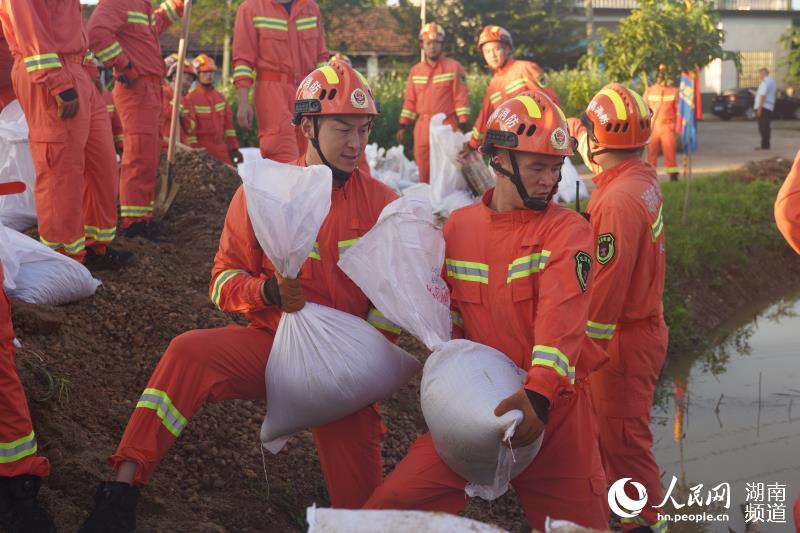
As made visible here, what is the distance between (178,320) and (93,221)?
117 cm

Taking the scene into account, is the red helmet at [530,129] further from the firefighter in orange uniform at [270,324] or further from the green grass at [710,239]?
the green grass at [710,239]

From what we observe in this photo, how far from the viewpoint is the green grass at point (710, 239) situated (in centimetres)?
914

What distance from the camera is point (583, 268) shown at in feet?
10.7

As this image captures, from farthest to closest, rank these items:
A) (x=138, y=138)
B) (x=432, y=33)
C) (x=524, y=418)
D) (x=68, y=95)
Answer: (x=432, y=33) < (x=138, y=138) < (x=68, y=95) < (x=524, y=418)

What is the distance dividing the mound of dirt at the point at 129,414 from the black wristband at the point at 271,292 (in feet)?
3.31

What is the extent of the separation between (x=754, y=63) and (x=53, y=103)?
39177mm

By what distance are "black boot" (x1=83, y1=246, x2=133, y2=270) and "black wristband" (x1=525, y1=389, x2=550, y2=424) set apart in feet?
14.2

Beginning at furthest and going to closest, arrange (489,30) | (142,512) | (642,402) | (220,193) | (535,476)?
(489,30), (220,193), (642,402), (142,512), (535,476)

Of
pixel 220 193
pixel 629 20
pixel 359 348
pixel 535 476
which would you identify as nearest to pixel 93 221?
pixel 220 193

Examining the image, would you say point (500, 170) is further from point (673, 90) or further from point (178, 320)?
point (673, 90)

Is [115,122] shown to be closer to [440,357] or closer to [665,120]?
[665,120]

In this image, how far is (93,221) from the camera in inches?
258

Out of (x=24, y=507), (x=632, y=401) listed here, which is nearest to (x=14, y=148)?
(x=24, y=507)

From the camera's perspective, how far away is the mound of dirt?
4.11m
